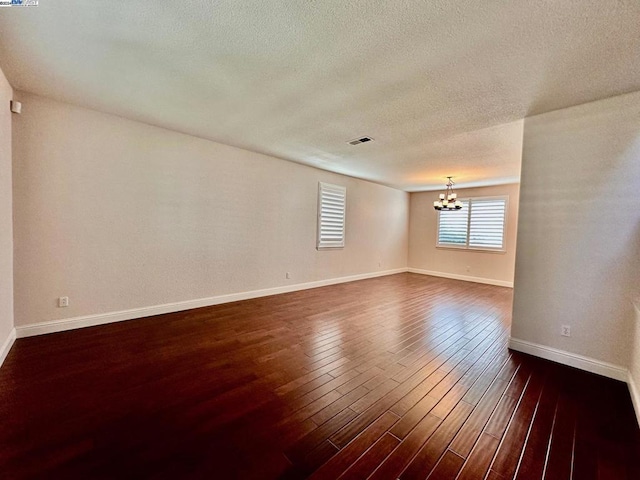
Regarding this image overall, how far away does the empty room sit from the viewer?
1627 millimetres

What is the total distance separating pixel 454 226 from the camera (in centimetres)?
781

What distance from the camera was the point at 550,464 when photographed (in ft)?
5.00

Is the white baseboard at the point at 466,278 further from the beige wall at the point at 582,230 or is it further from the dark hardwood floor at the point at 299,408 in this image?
the beige wall at the point at 582,230

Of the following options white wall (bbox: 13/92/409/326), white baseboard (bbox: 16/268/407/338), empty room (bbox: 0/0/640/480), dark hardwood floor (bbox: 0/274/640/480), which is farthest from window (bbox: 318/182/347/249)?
dark hardwood floor (bbox: 0/274/640/480)

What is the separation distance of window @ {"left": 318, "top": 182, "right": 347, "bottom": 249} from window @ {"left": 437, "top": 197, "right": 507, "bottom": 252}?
3.54 meters

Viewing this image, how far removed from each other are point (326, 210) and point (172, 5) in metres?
4.62

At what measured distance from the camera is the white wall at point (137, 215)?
2.98 meters

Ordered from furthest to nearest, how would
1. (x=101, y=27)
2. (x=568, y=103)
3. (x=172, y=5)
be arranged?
(x=568, y=103) < (x=101, y=27) < (x=172, y=5)

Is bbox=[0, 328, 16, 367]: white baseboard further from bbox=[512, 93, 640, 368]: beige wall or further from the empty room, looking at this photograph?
bbox=[512, 93, 640, 368]: beige wall

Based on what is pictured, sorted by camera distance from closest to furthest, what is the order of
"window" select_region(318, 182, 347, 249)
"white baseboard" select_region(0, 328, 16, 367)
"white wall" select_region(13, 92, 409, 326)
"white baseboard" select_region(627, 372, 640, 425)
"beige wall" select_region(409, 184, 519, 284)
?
"white baseboard" select_region(627, 372, 640, 425) < "white baseboard" select_region(0, 328, 16, 367) < "white wall" select_region(13, 92, 409, 326) < "window" select_region(318, 182, 347, 249) < "beige wall" select_region(409, 184, 519, 284)

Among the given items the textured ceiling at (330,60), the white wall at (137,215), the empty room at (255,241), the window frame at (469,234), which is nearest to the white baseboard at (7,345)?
the empty room at (255,241)

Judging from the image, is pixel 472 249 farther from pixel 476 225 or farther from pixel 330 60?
pixel 330 60

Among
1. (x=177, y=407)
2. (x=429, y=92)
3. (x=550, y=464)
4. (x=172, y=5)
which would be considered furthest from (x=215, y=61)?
(x=550, y=464)

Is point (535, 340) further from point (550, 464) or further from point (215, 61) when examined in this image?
point (215, 61)
